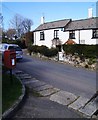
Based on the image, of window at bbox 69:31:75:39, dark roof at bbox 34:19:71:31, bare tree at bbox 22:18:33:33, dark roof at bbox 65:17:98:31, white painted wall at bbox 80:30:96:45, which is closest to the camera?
white painted wall at bbox 80:30:96:45

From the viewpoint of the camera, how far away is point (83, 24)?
1491 inches

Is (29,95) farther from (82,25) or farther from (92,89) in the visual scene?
(82,25)

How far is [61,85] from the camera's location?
12.7 metres

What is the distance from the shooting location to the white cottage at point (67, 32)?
35.3m

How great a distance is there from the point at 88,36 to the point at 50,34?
29.9 ft

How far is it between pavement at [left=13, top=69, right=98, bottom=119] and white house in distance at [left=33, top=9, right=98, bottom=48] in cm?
2466

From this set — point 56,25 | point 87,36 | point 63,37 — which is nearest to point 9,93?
point 87,36

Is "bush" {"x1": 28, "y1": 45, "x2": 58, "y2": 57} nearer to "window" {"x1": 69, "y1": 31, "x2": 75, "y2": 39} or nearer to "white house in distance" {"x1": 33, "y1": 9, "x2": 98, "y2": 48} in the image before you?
"white house in distance" {"x1": 33, "y1": 9, "x2": 98, "y2": 48}

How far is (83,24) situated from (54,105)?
1192 inches

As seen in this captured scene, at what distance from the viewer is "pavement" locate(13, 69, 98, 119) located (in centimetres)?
783

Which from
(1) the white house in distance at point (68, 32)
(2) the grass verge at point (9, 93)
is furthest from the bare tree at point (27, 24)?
(2) the grass verge at point (9, 93)

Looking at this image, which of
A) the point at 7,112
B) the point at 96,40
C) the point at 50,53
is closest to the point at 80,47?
the point at 50,53

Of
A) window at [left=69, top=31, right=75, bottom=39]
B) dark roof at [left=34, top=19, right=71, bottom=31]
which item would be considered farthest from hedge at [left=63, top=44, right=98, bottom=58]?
dark roof at [left=34, top=19, right=71, bottom=31]

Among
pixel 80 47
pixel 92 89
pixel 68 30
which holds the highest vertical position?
pixel 68 30
